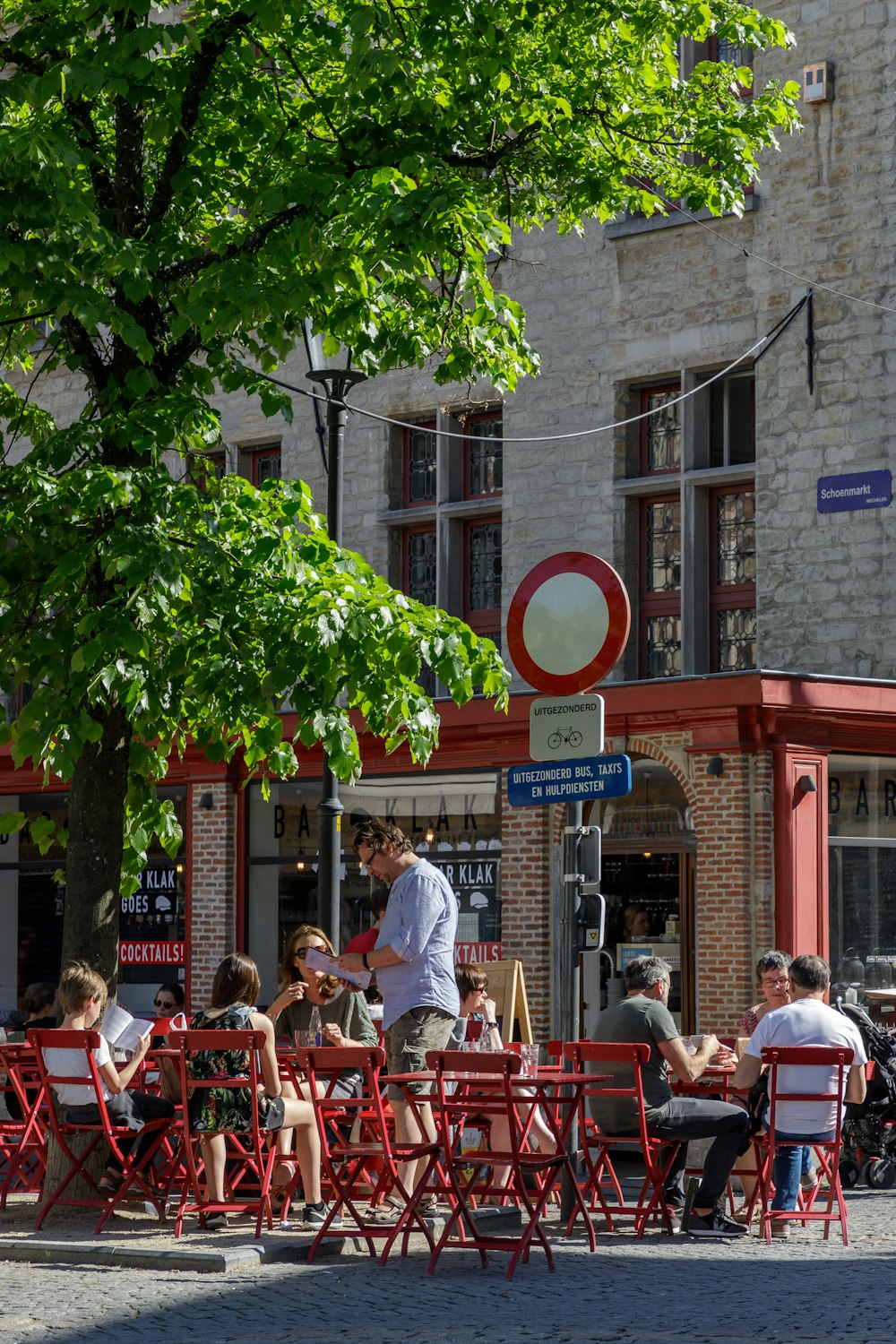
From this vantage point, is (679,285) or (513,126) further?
(679,285)

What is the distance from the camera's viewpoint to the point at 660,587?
1958 cm

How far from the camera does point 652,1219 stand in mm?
10547

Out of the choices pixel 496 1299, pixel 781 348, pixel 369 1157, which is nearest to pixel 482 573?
pixel 781 348

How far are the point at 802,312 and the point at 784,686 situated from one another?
430 centimetres

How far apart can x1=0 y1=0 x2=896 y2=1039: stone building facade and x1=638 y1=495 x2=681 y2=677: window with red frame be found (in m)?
0.03

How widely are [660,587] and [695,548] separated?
0.59m

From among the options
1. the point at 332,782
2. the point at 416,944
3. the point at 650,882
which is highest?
the point at 332,782

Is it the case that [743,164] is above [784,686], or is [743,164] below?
above

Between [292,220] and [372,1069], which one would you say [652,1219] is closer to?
[372,1069]

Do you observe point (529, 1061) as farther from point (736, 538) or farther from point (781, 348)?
point (781, 348)

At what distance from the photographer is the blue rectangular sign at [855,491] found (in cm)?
1786

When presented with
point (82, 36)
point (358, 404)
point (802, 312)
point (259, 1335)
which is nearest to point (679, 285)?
point (802, 312)

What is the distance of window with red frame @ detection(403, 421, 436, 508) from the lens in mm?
21406

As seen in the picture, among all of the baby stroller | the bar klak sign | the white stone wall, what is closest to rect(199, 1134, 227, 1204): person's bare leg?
the bar klak sign
